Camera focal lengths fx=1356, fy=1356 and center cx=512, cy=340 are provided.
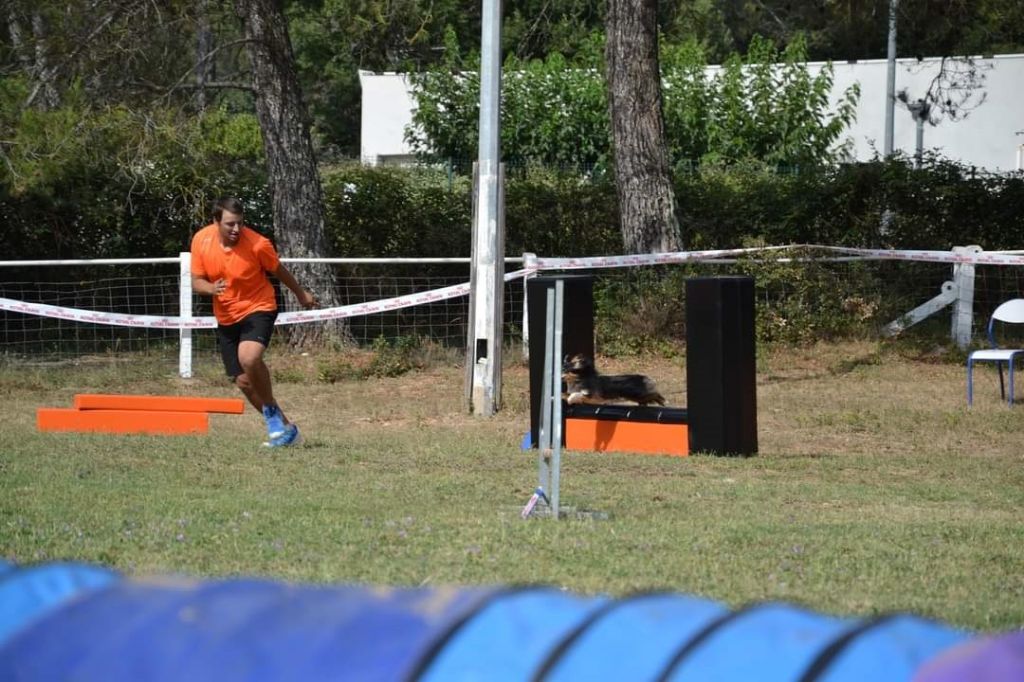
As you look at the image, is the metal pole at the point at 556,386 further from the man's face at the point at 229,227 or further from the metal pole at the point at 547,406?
the man's face at the point at 229,227

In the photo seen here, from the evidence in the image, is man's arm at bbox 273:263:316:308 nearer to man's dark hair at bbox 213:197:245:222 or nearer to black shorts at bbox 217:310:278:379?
black shorts at bbox 217:310:278:379

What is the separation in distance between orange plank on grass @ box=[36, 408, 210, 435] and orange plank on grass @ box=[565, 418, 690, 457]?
332cm

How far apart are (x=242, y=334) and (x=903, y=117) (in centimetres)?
2787

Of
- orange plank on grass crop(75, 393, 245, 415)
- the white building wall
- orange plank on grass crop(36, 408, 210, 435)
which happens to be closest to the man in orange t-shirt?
orange plank on grass crop(75, 393, 245, 415)

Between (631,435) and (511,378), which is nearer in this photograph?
(631,435)

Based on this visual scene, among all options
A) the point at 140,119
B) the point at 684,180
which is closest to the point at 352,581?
the point at 140,119

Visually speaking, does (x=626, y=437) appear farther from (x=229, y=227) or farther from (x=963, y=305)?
(x=963, y=305)

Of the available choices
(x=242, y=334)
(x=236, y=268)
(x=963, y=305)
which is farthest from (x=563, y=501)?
(x=963, y=305)

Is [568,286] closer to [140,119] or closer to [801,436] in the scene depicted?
[801,436]

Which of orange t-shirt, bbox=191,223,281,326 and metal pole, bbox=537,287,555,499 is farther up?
orange t-shirt, bbox=191,223,281,326

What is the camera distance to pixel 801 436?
12.6 metres

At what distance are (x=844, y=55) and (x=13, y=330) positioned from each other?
40.1 m

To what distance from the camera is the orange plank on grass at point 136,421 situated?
1195 centimetres

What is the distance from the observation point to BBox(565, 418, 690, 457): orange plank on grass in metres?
11.1
